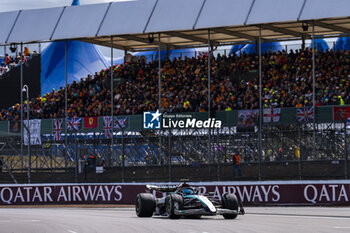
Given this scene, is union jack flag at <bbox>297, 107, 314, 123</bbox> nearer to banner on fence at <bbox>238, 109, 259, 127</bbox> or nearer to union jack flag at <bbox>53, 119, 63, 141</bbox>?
banner on fence at <bbox>238, 109, 259, 127</bbox>

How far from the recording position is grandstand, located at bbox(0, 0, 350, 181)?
2953cm

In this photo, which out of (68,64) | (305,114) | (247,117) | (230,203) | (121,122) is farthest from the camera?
→ (68,64)

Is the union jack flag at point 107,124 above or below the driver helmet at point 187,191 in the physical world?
above

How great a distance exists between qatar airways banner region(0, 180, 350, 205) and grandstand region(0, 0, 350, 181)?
0.96 meters

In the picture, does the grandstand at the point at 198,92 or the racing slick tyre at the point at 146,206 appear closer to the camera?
the racing slick tyre at the point at 146,206

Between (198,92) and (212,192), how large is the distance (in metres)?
18.3

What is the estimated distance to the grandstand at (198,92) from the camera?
29.5 metres

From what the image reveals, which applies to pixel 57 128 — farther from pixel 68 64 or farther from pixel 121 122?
pixel 68 64

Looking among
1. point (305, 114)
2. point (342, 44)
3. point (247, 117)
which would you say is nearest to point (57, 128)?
point (247, 117)

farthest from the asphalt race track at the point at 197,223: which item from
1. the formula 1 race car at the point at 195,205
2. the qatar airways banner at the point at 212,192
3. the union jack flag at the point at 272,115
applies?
the union jack flag at the point at 272,115

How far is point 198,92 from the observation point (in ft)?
145

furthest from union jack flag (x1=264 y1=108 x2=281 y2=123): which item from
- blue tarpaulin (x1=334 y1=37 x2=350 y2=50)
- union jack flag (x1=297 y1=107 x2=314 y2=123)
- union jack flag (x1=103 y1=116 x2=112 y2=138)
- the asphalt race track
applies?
the asphalt race track

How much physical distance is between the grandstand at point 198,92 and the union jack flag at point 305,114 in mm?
48

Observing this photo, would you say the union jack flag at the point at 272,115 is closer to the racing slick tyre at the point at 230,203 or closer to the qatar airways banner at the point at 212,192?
the qatar airways banner at the point at 212,192
